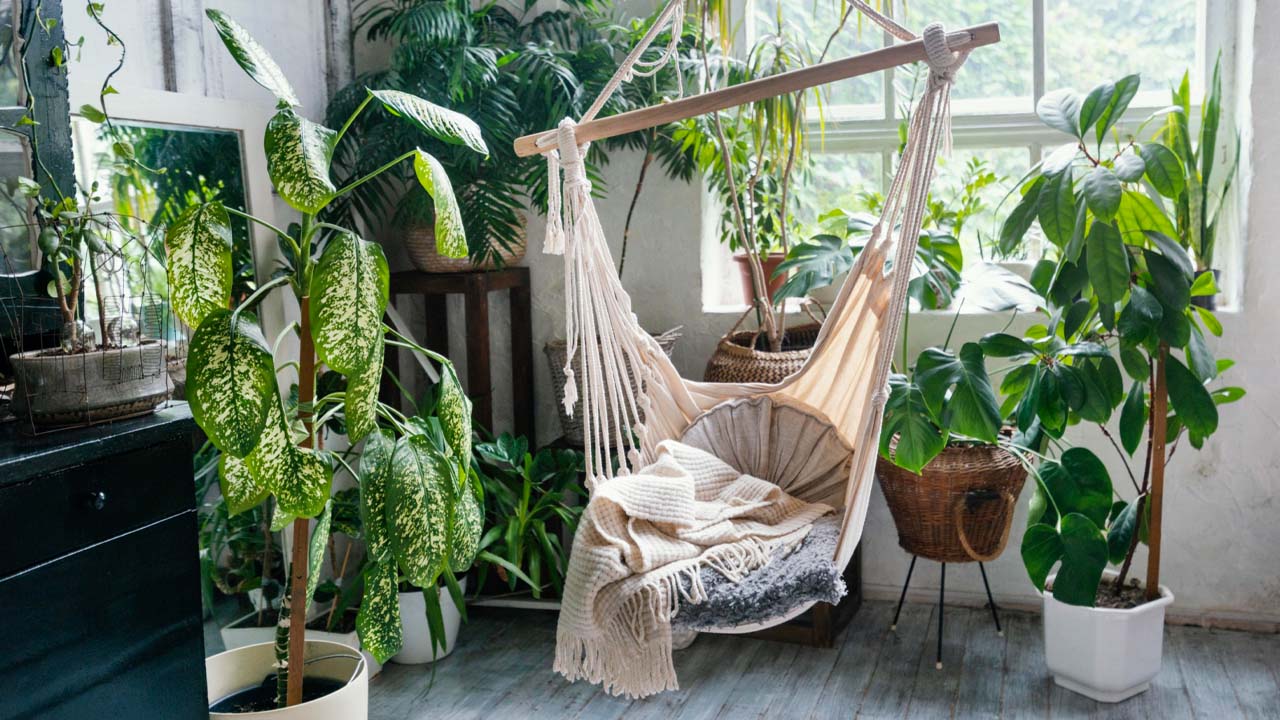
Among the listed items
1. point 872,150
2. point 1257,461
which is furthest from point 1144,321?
point 872,150

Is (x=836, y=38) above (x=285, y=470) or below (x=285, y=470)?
above

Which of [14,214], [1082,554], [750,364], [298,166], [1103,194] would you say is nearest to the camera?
[298,166]

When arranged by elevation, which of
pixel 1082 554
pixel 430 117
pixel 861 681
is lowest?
pixel 861 681

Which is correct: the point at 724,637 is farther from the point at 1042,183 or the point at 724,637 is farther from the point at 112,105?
the point at 112,105

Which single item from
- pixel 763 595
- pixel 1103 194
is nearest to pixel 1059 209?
pixel 1103 194

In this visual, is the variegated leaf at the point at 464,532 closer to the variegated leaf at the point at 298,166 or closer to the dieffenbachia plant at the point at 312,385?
→ the dieffenbachia plant at the point at 312,385

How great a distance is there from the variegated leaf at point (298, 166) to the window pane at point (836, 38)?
1722mm

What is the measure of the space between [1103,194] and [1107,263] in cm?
15

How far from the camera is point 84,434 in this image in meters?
1.55

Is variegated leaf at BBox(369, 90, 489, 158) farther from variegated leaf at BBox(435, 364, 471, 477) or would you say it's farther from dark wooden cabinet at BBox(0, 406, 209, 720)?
dark wooden cabinet at BBox(0, 406, 209, 720)

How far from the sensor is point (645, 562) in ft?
6.13

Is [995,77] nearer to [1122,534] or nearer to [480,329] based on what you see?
[1122,534]

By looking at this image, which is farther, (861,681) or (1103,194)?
(861,681)

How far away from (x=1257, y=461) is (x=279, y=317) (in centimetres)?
234
